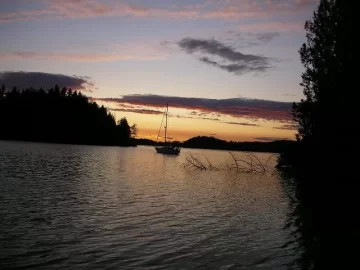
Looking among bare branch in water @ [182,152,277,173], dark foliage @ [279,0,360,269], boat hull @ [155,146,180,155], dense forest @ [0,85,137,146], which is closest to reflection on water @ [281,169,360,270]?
dark foliage @ [279,0,360,269]

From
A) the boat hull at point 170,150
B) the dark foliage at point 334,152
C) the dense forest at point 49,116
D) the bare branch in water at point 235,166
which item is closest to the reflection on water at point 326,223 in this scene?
the dark foliage at point 334,152

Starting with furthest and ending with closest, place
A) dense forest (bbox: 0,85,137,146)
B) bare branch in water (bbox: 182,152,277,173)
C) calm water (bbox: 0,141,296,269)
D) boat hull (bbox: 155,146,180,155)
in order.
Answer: dense forest (bbox: 0,85,137,146)
boat hull (bbox: 155,146,180,155)
bare branch in water (bbox: 182,152,277,173)
calm water (bbox: 0,141,296,269)

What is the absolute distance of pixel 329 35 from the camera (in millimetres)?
25344

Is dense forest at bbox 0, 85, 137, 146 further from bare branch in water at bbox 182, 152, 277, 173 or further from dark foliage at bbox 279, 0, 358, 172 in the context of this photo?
dark foliage at bbox 279, 0, 358, 172

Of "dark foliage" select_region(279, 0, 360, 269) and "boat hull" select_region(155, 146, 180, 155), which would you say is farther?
"boat hull" select_region(155, 146, 180, 155)

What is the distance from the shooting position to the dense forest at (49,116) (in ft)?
489

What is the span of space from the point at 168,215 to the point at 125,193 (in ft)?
28.6

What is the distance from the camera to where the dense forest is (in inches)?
5866

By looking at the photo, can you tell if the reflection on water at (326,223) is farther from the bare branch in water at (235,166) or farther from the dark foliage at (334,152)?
the bare branch in water at (235,166)

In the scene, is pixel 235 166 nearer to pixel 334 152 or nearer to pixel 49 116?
pixel 334 152

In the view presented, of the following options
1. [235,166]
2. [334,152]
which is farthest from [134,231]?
[235,166]

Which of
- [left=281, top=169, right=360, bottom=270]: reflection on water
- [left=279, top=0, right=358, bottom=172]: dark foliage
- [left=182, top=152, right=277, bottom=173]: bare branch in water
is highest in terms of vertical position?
[left=279, top=0, right=358, bottom=172]: dark foliage

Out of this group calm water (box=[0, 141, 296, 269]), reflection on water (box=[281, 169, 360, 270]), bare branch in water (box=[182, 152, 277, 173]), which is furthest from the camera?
bare branch in water (box=[182, 152, 277, 173])

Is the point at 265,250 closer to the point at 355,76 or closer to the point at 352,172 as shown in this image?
the point at 352,172
